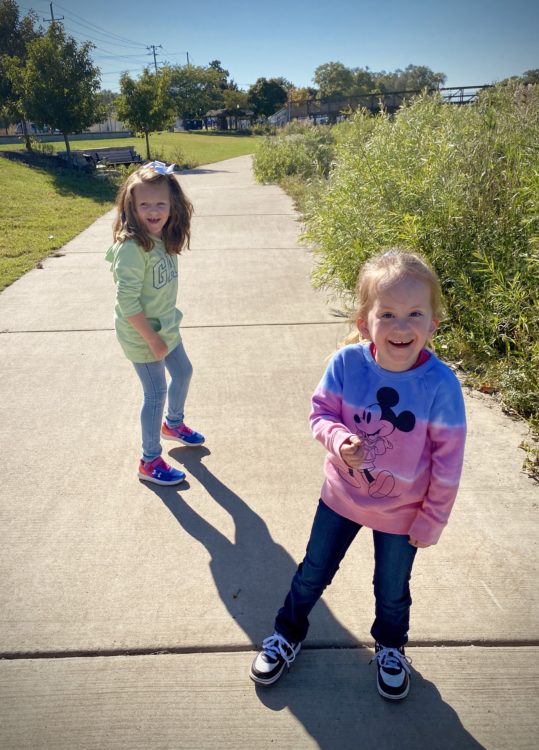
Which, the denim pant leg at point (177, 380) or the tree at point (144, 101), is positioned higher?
the tree at point (144, 101)

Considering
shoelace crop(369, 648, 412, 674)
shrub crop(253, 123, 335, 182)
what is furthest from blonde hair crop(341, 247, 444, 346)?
shrub crop(253, 123, 335, 182)

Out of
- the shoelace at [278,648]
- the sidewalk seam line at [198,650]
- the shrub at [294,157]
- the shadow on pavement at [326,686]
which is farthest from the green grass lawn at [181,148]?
the shoelace at [278,648]

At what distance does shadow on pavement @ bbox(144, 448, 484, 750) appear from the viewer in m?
1.75

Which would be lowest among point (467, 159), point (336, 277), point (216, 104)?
point (336, 277)

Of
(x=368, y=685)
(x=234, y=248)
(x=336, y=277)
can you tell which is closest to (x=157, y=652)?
(x=368, y=685)

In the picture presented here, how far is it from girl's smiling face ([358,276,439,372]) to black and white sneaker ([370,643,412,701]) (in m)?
0.96

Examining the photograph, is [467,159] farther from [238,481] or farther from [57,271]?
[57,271]

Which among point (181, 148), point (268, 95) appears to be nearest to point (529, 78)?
point (181, 148)

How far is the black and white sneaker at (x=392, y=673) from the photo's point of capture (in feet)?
6.05

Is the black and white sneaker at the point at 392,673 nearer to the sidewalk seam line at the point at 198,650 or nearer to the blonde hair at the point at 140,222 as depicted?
the sidewalk seam line at the point at 198,650

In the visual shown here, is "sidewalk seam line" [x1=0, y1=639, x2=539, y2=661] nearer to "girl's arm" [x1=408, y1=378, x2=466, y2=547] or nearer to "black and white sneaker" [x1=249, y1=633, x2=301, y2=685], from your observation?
"black and white sneaker" [x1=249, y1=633, x2=301, y2=685]

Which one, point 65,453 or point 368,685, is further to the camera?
point 65,453

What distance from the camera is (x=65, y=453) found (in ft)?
Result: 10.6

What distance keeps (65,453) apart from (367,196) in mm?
3491
